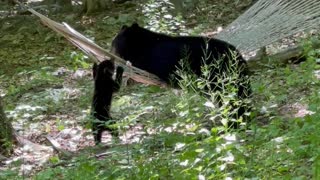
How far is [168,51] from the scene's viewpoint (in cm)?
410

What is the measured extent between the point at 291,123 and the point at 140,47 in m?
1.49

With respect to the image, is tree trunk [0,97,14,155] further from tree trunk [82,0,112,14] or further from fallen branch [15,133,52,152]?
tree trunk [82,0,112,14]

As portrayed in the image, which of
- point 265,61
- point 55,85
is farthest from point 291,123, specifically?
point 55,85

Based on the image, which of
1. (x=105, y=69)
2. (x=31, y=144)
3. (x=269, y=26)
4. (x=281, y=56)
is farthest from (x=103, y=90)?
(x=281, y=56)

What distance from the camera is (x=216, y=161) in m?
2.62

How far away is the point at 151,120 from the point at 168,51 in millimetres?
568

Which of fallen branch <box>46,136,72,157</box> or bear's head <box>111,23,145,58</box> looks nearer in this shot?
fallen branch <box>46,136,72,157</box>

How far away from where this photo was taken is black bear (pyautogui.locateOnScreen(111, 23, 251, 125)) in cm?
391

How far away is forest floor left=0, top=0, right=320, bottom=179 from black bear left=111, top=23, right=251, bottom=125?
220 mm

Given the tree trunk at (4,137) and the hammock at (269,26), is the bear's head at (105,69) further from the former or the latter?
the tree trunk at (4,137)

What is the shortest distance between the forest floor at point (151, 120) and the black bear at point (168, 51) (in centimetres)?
22

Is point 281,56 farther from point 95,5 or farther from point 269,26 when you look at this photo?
point 95,5

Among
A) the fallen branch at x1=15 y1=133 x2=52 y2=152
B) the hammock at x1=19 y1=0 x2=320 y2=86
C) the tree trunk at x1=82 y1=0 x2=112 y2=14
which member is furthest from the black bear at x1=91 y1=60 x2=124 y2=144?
the tree trunk at x1=82 y1=0 x2=112 y2=14

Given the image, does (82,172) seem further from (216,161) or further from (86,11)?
(86,11)
